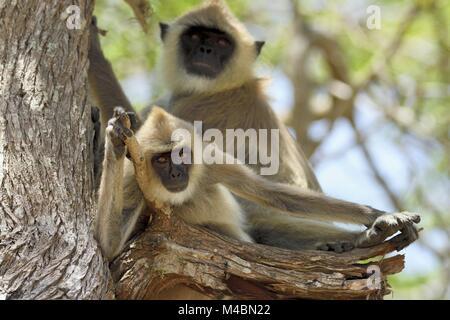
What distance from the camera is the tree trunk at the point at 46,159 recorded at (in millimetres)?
4672

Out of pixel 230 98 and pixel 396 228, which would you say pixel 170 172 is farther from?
pixel 230 98

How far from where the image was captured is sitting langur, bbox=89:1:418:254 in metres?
6.52

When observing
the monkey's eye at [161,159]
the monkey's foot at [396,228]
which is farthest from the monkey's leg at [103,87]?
the monkey's foot at [396,228]

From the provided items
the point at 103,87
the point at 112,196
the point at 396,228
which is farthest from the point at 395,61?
the point at 112,196

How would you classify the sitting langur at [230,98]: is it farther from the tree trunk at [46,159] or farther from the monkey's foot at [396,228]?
the tree trunk at [46,159]

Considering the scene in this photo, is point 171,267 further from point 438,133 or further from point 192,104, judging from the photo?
point 438,133

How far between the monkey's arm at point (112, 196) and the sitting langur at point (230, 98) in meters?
0.74

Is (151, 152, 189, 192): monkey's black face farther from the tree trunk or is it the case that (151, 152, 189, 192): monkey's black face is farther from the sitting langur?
the tree trunk

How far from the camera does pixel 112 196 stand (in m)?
5.49

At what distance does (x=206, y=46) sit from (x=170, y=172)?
2.40 meters

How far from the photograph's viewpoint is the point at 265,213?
6.89 metres

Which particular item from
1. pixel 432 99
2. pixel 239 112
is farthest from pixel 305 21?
pixel 239 112

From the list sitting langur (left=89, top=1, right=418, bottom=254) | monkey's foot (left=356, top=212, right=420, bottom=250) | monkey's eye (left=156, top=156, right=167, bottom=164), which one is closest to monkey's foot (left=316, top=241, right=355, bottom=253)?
sitting langur (left=89, top=1, right=418, bottom=254)
